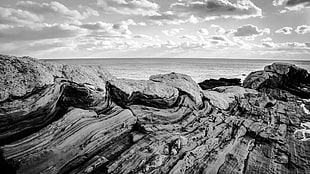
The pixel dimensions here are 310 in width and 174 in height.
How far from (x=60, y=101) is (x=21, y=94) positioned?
2.96 feet

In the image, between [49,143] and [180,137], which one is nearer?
[49,143]

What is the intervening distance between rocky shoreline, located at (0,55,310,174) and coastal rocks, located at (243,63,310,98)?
819 cm

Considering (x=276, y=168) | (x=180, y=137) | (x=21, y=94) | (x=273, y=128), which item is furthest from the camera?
(x=273, y=128)

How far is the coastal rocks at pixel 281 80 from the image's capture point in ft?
50.5

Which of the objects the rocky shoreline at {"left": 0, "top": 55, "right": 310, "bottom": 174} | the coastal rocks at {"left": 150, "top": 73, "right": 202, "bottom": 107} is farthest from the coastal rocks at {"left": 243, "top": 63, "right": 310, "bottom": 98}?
the coastal rocks at {"left": 150, "top": 73, "right": 202, "bottom": 107}

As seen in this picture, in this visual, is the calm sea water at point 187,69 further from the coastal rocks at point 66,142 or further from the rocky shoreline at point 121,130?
the coastal rocks at point 66,142

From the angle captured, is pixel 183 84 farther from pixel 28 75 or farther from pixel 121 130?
pixel 28 75

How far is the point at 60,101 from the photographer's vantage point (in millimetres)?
5078

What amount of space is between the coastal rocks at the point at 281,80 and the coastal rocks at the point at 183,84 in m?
8.64

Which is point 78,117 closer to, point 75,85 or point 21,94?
point 75,85

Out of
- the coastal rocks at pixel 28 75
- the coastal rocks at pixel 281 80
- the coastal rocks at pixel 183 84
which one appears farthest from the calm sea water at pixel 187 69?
the coastal rocks at pixel 28 75

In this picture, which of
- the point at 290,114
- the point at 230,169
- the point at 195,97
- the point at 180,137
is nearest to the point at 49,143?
the point at 180,137

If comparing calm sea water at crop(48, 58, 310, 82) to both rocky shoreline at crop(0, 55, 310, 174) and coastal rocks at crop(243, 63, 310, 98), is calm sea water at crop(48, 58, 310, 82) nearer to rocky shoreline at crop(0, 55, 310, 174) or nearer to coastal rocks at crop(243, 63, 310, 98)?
coastal rocks at crop(243, 63, 310, 98)

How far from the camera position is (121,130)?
5.54 m
